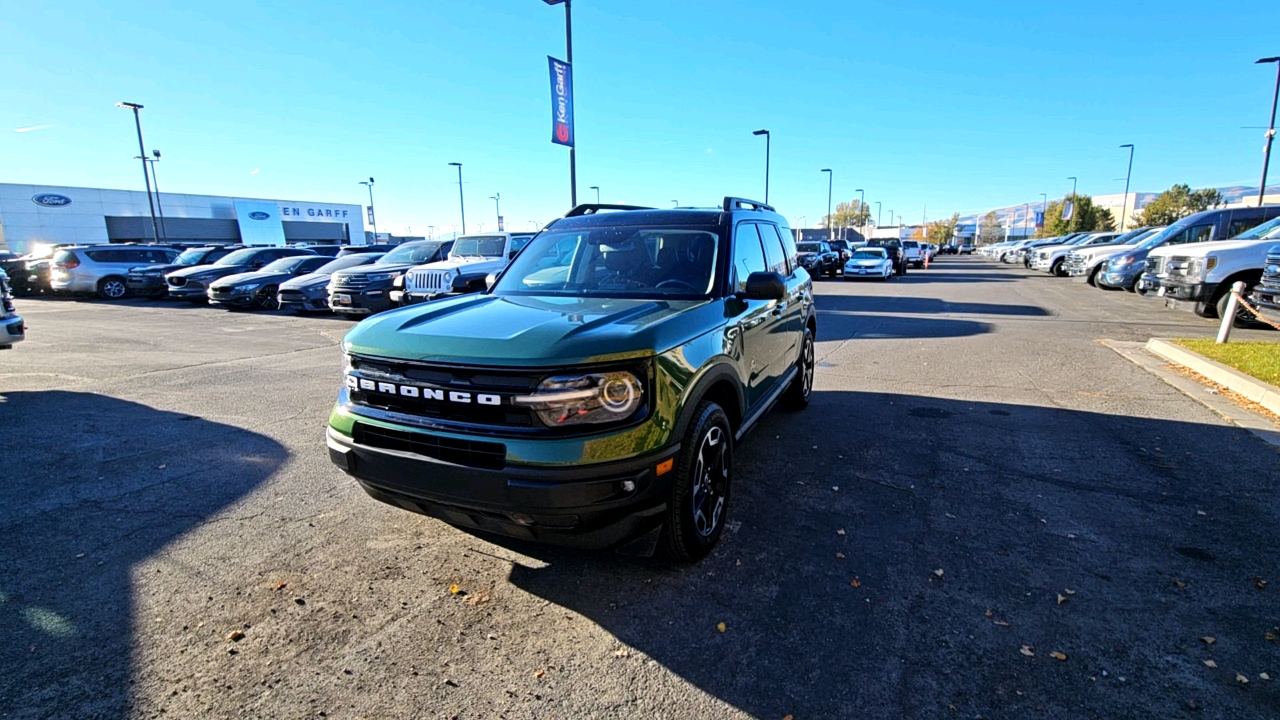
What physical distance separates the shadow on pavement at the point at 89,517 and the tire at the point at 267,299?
10.5 m

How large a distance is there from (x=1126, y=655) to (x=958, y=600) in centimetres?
63

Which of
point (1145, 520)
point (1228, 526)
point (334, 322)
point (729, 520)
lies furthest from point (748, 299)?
point (334, 322)

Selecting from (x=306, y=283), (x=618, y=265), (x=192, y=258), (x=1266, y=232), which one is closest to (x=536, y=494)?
(x=618, y=265)

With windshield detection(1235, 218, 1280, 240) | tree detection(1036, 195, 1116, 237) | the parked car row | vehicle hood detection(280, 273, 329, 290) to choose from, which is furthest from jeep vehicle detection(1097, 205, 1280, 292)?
tree detection(1036, 195, 1116, 237)

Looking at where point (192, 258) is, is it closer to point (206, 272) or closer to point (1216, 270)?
point (206, 272)

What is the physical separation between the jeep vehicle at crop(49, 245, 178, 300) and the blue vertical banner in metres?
15.9

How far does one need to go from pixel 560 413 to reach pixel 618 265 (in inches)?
70.0

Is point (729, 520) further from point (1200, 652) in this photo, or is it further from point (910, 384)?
point (910, 384)

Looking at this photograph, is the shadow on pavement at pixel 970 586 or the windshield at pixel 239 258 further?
the windshield at pixel 239 258

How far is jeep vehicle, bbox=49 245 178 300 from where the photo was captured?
19297mm

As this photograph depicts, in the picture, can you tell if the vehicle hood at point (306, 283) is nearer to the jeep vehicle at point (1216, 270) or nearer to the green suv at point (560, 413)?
the green suv at point (560, 413)

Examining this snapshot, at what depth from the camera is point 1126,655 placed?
2.52 meters

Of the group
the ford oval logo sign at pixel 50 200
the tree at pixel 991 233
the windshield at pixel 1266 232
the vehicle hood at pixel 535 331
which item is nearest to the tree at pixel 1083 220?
the tree at pixel 991 233

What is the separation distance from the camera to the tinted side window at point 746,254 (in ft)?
13.4
